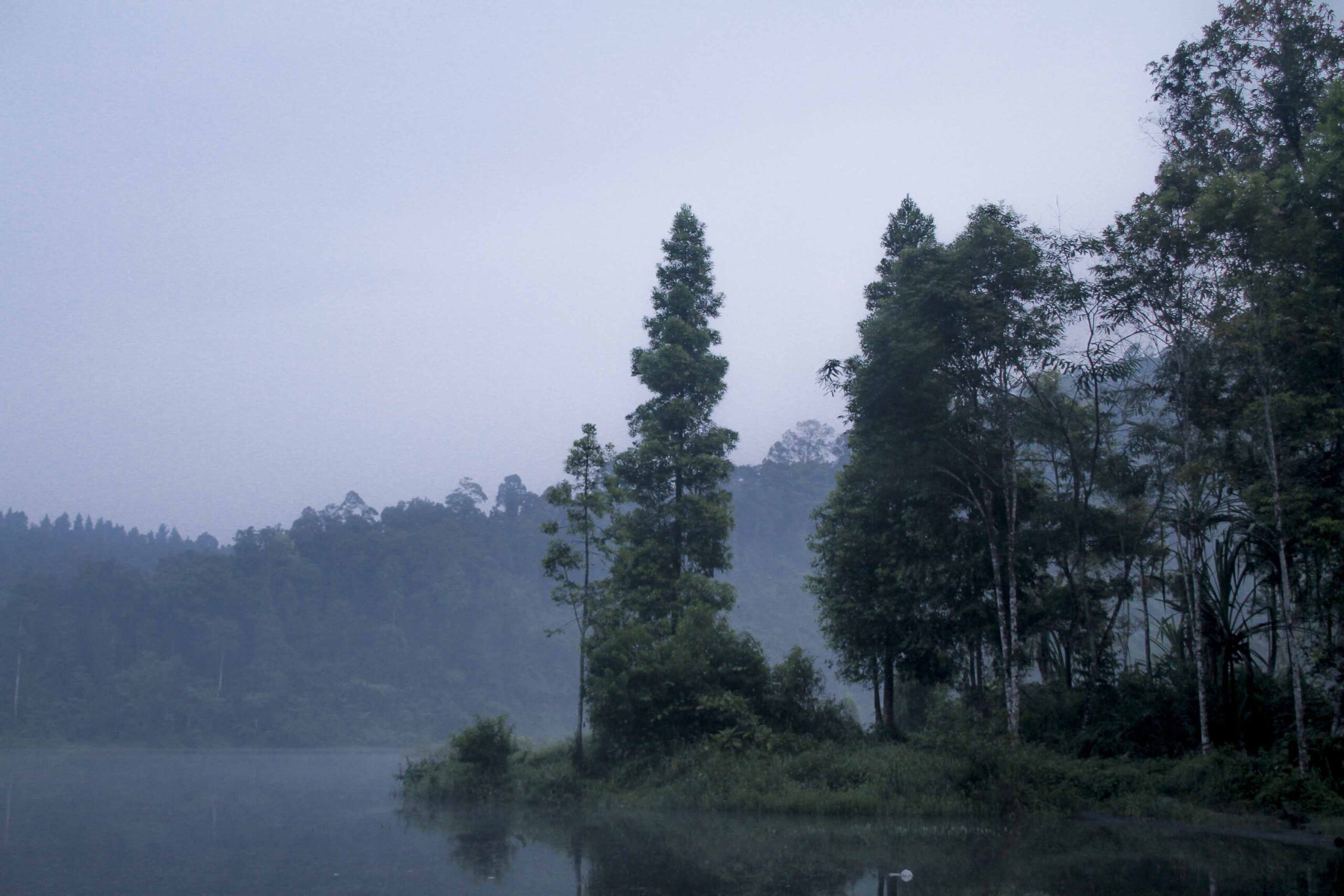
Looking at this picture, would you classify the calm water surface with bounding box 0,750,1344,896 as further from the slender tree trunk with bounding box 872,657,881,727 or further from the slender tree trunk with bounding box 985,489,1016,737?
the slender tree trunk with bounding box 872,657,881,727

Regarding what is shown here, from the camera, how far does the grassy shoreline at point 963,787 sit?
1703 centimetres

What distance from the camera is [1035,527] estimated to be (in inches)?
1024

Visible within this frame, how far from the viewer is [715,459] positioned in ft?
97.9

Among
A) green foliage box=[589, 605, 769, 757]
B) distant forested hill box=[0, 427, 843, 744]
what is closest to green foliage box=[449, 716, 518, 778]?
green foliage box=[589, 605, 769, 757]

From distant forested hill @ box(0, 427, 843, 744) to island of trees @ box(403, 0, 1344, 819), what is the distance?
53920 millimetres

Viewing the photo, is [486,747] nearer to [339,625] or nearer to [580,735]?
[580,735]

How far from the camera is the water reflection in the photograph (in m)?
11.2

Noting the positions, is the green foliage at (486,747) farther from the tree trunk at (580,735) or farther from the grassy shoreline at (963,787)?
the tree trunk at (580,735)

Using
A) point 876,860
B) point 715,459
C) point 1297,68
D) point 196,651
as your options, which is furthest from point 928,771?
point 196,651

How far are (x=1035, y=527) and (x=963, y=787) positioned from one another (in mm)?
9883

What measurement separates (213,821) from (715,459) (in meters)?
16.7

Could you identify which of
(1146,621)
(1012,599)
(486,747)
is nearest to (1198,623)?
(1012,599)

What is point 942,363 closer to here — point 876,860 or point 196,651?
point 876,860

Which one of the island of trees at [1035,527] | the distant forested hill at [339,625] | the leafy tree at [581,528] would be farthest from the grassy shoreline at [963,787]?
the distant forested hill at [339,625]
